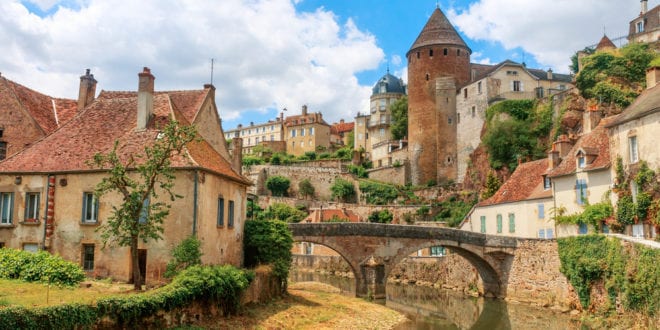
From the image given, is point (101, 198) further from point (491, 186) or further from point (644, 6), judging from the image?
point (644, 6)

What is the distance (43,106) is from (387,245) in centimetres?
1737

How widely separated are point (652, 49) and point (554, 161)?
18.3 m

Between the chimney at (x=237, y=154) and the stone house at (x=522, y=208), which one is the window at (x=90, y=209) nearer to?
the chimney at (x=237, y=154)

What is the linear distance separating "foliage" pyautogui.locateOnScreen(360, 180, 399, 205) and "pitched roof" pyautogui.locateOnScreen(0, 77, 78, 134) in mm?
38571

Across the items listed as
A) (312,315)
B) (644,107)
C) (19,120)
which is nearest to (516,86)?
(644,107)

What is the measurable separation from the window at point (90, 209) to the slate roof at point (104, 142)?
3.22 ft

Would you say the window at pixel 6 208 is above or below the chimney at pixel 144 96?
below

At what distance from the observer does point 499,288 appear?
101 feet

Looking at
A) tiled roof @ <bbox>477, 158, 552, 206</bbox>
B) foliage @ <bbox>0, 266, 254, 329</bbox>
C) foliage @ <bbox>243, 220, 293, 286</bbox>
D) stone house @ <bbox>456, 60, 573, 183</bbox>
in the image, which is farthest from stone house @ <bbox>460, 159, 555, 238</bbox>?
stone house @ <bbox>456, 60, 573, 183</bbox>

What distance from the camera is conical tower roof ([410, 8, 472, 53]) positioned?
197ft

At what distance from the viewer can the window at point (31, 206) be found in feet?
63.9

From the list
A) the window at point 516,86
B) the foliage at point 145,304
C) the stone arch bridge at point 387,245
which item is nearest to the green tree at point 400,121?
the window at point 516,86

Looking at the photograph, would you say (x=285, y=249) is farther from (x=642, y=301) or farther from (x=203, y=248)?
(x=642, y=301)

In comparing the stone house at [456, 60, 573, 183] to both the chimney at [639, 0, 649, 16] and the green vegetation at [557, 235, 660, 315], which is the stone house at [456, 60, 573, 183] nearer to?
the chimney at [639, 0, 649, 16]
